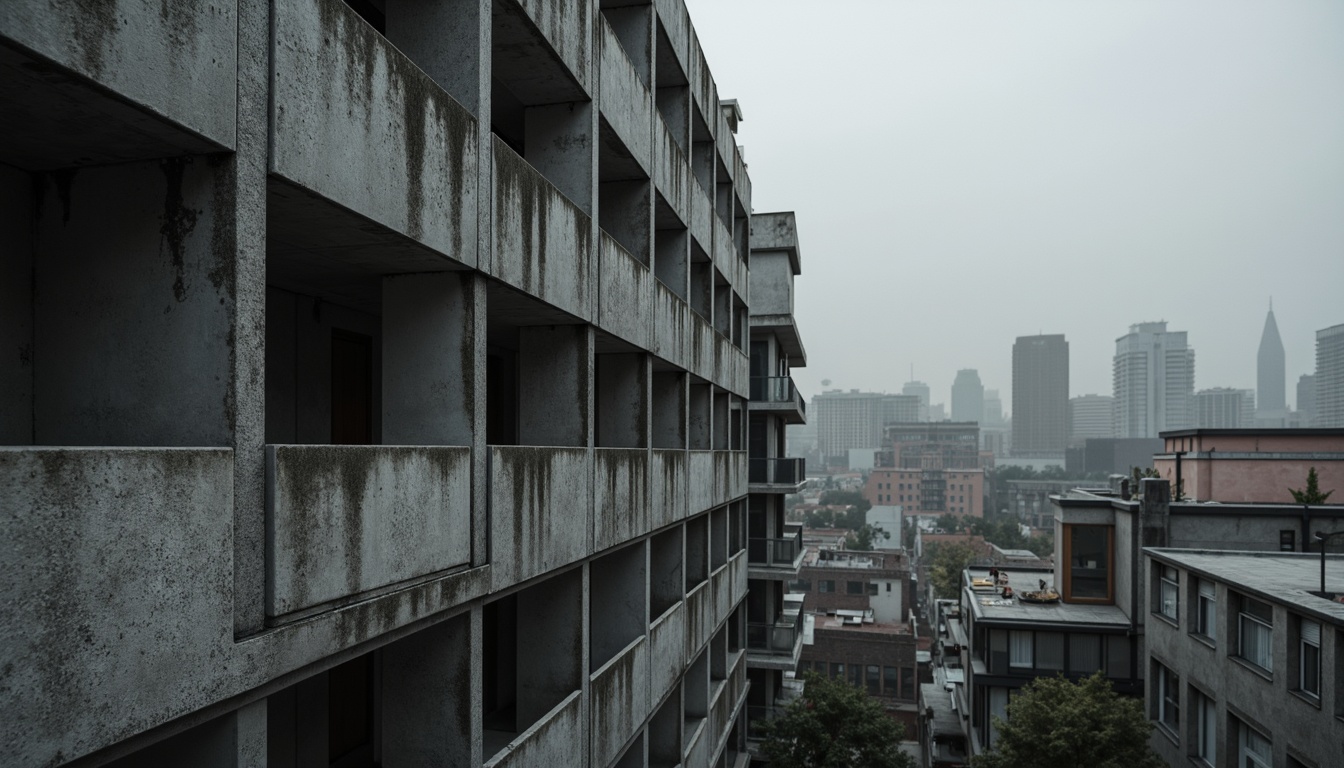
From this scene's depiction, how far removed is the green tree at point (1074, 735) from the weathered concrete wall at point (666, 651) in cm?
1155

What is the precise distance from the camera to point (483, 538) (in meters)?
8.56

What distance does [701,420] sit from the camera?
2034 centimetres

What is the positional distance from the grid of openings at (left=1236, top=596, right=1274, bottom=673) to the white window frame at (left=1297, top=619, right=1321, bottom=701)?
1.02m

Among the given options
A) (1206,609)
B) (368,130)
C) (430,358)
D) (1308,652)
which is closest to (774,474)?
(1206,609)

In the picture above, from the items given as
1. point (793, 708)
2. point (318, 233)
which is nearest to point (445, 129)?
point (318, 233)

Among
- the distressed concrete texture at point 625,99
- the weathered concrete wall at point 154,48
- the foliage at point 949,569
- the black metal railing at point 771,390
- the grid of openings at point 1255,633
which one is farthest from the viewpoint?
the foliage at point 949,569

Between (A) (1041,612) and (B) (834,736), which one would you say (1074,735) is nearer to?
(B) (834,736)

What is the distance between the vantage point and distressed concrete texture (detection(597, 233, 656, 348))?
12.1 metres

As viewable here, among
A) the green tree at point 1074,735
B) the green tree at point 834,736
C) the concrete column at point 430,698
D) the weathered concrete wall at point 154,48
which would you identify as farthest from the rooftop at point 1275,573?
the weathered concrete wall at point 154,48

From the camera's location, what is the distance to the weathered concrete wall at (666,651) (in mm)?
14750

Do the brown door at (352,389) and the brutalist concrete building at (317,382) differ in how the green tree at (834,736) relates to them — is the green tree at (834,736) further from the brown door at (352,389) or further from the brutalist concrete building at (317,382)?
the brown door at (352,389)

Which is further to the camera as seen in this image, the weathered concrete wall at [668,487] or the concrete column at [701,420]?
the concrete column at [701,420]

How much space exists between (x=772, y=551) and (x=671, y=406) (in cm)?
1315

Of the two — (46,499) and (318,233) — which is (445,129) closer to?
(318,233)
